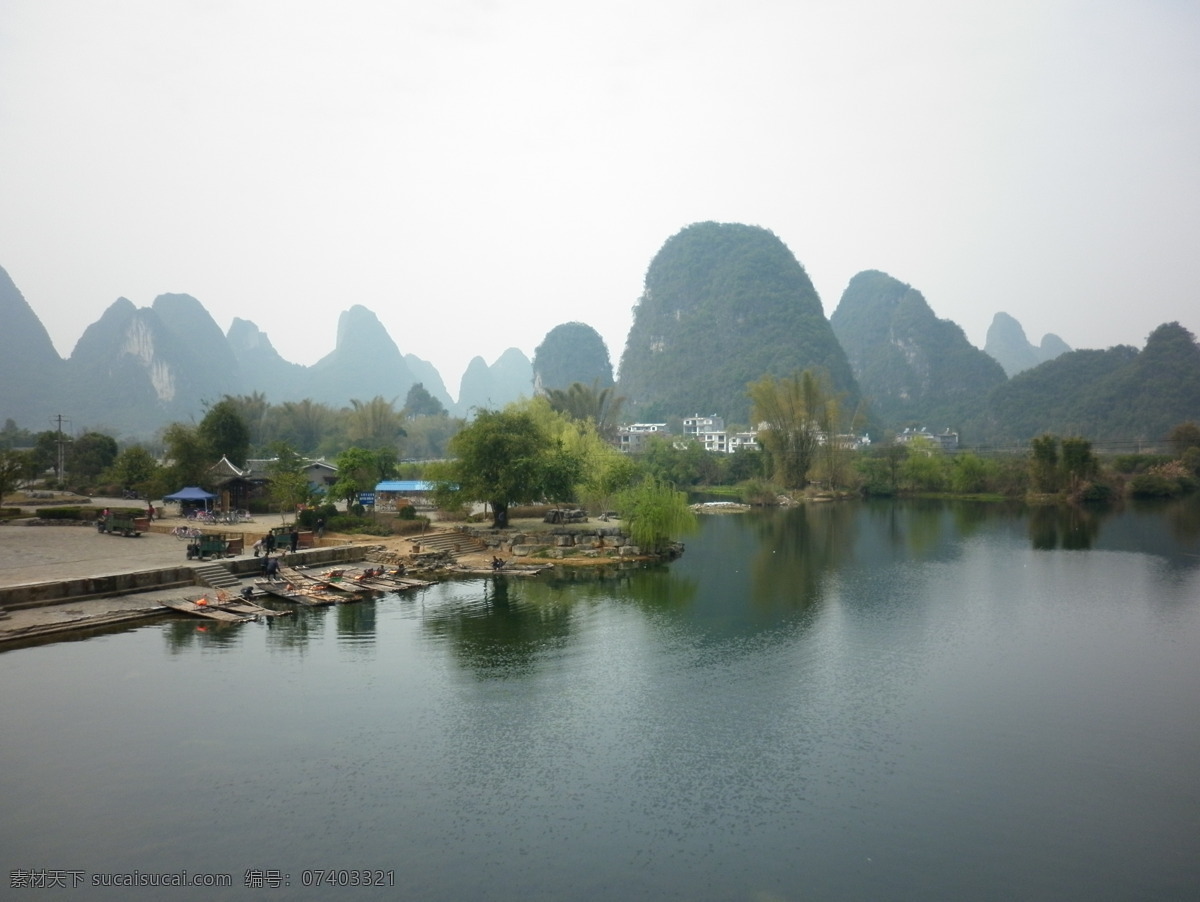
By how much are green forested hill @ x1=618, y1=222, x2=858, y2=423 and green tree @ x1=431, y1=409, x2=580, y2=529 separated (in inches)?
3337

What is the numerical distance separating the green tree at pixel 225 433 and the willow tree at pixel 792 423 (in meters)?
38.4

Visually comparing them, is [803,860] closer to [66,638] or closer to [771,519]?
[66,638]

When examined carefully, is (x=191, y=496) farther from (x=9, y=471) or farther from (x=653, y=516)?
(x=653, y=516)

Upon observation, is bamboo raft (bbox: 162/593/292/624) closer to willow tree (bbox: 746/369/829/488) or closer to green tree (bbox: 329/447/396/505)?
green tree (bbox: 329/447/396/505)

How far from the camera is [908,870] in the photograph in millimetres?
8586

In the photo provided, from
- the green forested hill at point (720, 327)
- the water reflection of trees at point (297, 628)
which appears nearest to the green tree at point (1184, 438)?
the green forested hill at point (720, 327)

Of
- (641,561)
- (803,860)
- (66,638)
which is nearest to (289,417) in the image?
(641,561)

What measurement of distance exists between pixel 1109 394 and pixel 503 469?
320 feet

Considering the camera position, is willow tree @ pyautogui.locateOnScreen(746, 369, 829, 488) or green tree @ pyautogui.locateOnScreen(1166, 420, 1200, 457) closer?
green tree @ pyautogui.locateOnScreen(1166, 420, 1200, 457)

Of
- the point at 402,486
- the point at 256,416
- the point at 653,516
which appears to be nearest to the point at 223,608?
the point at 653,516

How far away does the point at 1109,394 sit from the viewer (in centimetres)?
9844

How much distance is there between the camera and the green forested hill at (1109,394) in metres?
91.2

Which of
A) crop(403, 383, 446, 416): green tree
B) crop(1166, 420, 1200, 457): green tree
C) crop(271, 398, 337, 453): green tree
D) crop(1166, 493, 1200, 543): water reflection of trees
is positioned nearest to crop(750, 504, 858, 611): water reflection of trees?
crop(1166, 493, 1200, 543): water reflection of trees

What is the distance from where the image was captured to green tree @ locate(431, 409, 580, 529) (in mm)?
30531
